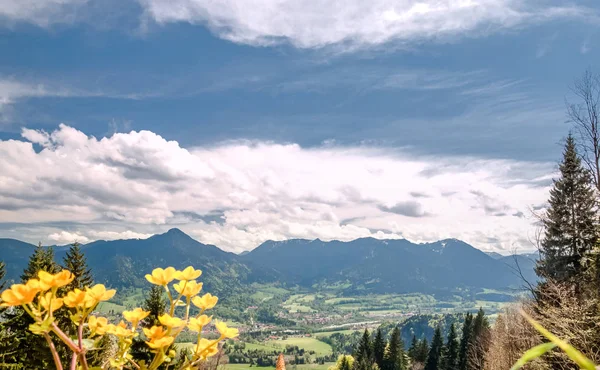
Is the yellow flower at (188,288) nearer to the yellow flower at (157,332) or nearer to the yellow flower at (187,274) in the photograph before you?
the yellow flower at (187,274)

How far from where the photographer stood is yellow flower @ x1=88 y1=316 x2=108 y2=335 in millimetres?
1105

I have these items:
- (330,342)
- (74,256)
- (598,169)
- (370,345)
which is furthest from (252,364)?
(598,169)

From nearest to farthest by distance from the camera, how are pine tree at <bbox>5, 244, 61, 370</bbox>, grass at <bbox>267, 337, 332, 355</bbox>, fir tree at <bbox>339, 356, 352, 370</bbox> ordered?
1. pine tree at <bbox>5, 244, 61, 370</bbox>
2. fir tree at <bbox>339, 356, 352, 370</bbox>
3. grass at <bbox>267, 337, 332, 355</bbox>

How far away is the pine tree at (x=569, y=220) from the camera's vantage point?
77.6 feet

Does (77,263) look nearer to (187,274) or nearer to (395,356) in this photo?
(187,274)

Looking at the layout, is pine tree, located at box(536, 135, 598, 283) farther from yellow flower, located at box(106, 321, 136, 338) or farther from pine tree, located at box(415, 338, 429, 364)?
pine tree, located at box(415, 338, 429, 364)

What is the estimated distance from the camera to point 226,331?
3.99 ft

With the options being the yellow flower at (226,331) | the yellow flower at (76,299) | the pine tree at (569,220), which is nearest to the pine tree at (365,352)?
the pine tree at (569,220)

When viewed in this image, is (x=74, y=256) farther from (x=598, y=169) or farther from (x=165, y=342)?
(x=165, y=342)

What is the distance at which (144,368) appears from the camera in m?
A: 1.04

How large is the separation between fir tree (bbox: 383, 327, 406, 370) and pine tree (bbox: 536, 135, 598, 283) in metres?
28.6

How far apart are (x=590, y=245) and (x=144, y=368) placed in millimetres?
27491

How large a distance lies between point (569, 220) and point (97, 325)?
29.1 meters

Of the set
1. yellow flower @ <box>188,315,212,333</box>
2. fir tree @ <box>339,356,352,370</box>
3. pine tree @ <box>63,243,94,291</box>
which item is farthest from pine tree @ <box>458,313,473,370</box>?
yellow flower @ <box>188,315,212,333</box>
